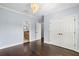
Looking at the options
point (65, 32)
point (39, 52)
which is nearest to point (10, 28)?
point (39, 52)

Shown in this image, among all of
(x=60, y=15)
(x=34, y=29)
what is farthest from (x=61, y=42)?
(x=34, y=29)

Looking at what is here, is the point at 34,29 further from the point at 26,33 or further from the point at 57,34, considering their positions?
the point at 57,34

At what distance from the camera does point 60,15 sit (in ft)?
7.91

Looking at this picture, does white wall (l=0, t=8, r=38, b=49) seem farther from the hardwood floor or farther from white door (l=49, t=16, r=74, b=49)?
white door (l=49, t=16, r=74, b=49)

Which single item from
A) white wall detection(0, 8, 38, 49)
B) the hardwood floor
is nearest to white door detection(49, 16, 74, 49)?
the hardwood floor

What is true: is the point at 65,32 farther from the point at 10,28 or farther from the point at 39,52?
the point at 10,28

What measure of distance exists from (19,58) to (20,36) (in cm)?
282

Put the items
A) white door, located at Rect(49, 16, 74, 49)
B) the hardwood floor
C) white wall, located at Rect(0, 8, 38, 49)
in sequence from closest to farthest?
the hardwood floor < white door, located at Rect(49, 16, 74, 49) < white wall, located at Rect(0, 8, 38, 49)

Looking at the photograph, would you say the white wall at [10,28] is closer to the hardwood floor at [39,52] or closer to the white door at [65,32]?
the hardwood floor at [39,52]

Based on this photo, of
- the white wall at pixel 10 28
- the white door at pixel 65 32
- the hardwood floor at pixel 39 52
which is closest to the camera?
the hardwood floor at pixel 39 52

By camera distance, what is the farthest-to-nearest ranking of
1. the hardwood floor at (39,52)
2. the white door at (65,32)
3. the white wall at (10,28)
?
the white wall at (10,28) → the white door at (65,32) → the hardwood floor at (39,52)

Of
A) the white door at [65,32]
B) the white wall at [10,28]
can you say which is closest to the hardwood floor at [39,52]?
the white door at [65,32]

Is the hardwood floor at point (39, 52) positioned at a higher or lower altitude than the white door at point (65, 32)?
lower

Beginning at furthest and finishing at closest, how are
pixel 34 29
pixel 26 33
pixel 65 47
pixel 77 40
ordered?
pixel 34 29
pixel 26 33
pixel 65 47
pixel 77 40
